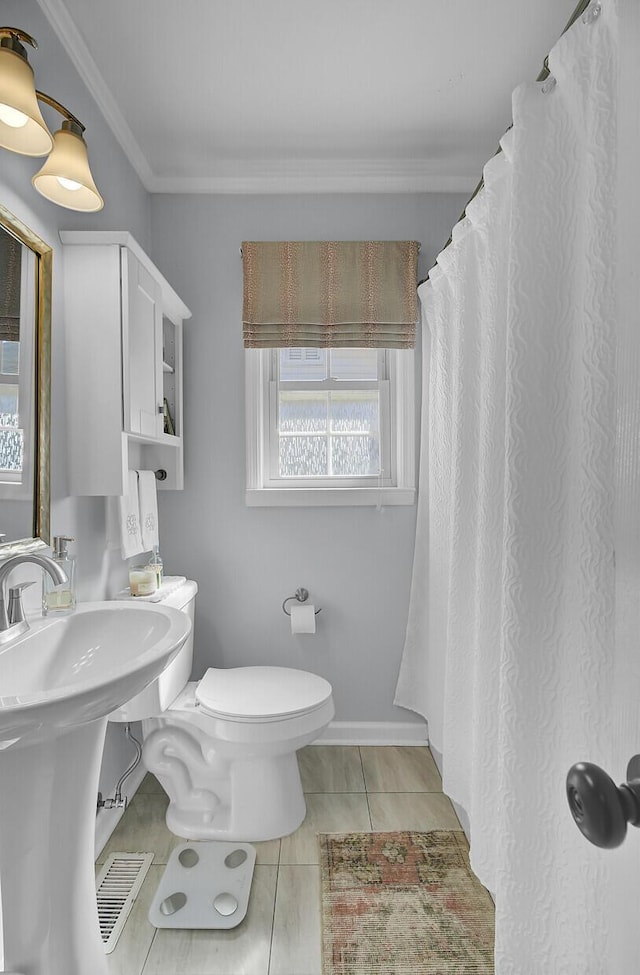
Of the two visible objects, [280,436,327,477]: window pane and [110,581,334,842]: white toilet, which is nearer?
[110,581,334,842]: white toilet

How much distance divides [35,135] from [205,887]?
1956 mm

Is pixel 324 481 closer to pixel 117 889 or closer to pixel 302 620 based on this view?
pixel 302 620

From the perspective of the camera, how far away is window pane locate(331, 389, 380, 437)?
268 centimetres

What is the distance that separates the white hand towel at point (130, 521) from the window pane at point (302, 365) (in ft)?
2.77

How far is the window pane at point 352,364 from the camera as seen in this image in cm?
268

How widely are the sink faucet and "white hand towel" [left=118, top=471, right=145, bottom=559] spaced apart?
707 millimetres

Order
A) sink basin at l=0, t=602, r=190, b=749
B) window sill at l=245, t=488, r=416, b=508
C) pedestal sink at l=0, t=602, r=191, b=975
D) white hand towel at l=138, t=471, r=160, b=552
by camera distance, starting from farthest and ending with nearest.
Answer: window sill at l=245, t=488, r=416, b=508 < white hand towel at l=138, t=471, r=160, b=552 < pedestal sink at l=0, t=602, r=191, b=975 < sink basin at l=0, t=602, r=190, b=749

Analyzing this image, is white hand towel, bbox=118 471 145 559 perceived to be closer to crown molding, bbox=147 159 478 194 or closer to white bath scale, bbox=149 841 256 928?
white bath scale, bbox=149 841 256 928

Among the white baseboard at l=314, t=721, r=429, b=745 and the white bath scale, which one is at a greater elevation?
the white baseboard at l=314, t=721, r=429, b=745

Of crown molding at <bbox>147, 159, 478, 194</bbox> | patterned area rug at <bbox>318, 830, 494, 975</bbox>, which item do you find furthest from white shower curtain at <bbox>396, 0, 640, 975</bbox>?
crown molding at <bbox>147, 159, 478, 194</bbox>

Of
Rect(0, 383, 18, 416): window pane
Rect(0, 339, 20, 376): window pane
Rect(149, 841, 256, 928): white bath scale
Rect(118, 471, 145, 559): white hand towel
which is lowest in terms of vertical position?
Rect(149, 841, 256, 928): white bath scale

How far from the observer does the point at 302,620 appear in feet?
8.18

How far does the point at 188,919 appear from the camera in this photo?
1646 millimetres

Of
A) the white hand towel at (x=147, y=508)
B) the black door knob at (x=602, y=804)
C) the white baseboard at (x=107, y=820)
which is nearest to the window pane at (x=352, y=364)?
the white hand towel at (x=147, y=508)
